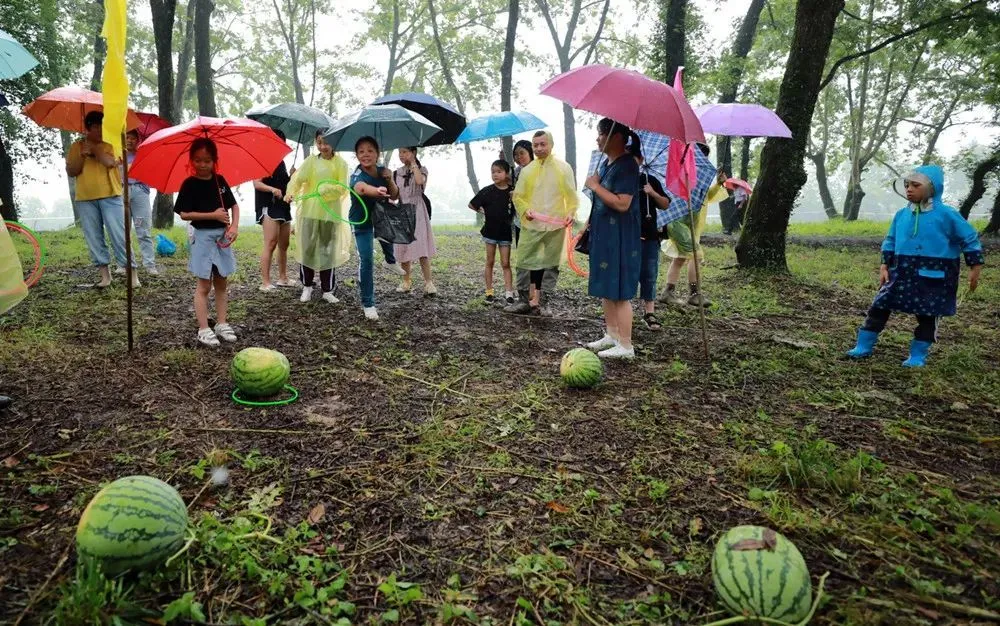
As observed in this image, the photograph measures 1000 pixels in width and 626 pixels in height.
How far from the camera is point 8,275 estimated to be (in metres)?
3.42

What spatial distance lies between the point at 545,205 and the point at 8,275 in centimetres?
503

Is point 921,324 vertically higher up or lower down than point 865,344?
higher up

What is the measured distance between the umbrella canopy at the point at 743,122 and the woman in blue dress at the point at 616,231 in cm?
319

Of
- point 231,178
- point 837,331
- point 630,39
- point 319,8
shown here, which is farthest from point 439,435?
point 319,8

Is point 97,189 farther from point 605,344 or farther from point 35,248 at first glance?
point 605,344

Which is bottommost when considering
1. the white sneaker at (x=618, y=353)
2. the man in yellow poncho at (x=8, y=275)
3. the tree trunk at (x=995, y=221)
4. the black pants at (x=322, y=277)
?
the white sneaker at (x=618, y=353)

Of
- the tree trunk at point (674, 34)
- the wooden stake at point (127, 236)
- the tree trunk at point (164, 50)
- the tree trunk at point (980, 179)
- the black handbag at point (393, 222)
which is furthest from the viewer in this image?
the tree trunk at point (980, 179)

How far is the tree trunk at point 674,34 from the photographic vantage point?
11172 mm

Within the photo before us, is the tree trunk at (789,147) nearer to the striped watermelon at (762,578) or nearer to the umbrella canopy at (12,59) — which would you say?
the striped watermelon at (762,578)

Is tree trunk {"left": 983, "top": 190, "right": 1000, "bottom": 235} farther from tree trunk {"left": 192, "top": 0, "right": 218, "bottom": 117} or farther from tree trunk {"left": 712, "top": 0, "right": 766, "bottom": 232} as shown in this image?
tree trunk {"left": 192, "top": 0, "right": 218, "bottom": 117}

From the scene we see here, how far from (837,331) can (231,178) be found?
6750 millimetres

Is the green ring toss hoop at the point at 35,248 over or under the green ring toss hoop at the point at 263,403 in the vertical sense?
over

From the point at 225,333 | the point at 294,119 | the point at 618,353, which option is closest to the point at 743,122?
the point at 618,353

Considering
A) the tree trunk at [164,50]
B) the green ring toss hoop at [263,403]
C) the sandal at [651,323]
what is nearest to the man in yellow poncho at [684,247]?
the sandal at [651,323]
